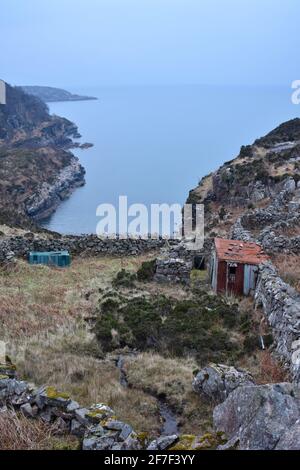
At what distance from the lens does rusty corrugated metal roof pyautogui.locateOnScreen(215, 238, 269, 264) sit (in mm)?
15977

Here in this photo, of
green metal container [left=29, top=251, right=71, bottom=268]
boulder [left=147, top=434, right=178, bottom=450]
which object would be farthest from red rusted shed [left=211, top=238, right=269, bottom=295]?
boulder [left=147, top=434, right=178, bottom=450]

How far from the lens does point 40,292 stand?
16.5 m

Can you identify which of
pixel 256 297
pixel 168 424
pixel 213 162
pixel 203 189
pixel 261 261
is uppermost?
pixel 213 162

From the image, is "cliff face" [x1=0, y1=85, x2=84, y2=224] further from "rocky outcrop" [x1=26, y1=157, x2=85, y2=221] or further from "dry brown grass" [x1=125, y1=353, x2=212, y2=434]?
"dry brown grass" [x1=125, y1=353, x2=212, y2=434]

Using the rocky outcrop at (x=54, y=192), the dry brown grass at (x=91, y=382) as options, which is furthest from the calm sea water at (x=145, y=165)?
the dry brown grass at (x=91, y=382)

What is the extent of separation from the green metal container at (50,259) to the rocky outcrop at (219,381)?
13348 millimetres

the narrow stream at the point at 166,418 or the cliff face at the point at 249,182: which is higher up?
the cliff face at the point at 249,182

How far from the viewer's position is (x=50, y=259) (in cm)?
2177

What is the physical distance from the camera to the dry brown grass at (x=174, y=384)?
335 inches

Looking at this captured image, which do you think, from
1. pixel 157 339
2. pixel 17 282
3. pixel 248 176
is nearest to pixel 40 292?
pixel 17 282

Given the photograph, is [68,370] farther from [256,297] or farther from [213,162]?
[213,162]

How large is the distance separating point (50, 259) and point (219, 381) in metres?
14.1

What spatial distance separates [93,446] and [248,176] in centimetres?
3708

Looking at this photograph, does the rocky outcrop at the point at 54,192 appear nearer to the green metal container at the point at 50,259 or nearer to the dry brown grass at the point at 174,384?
the green metal container at the point at 50,259
